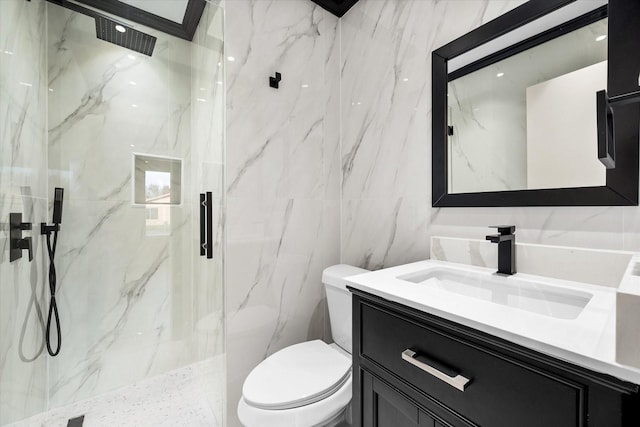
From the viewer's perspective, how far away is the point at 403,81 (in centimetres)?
143

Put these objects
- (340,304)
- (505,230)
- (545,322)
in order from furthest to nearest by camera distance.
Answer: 1. (340,304)
2. (505,230)
3. (545,322)

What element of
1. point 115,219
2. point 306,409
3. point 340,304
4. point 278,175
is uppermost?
point 278,175

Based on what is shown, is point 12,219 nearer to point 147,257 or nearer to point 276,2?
point 147,257

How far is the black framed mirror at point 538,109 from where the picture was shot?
0.81 m

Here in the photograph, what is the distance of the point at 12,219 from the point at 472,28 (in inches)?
81.2

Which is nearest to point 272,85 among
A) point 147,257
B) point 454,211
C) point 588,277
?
point 454,211

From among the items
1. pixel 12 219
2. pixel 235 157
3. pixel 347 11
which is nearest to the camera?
pixel 12 219

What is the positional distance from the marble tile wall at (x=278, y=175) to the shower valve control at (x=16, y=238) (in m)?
0.84

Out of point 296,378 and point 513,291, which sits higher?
point 513,291

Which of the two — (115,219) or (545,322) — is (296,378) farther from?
(115,219)

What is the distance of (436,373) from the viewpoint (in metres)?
0.65

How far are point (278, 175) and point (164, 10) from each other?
→ 1358 mm

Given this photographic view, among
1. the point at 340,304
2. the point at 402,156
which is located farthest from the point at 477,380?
the point at 402,156

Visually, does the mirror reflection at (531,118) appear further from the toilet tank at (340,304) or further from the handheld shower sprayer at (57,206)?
the handheld shower sprayer at (57,206)
